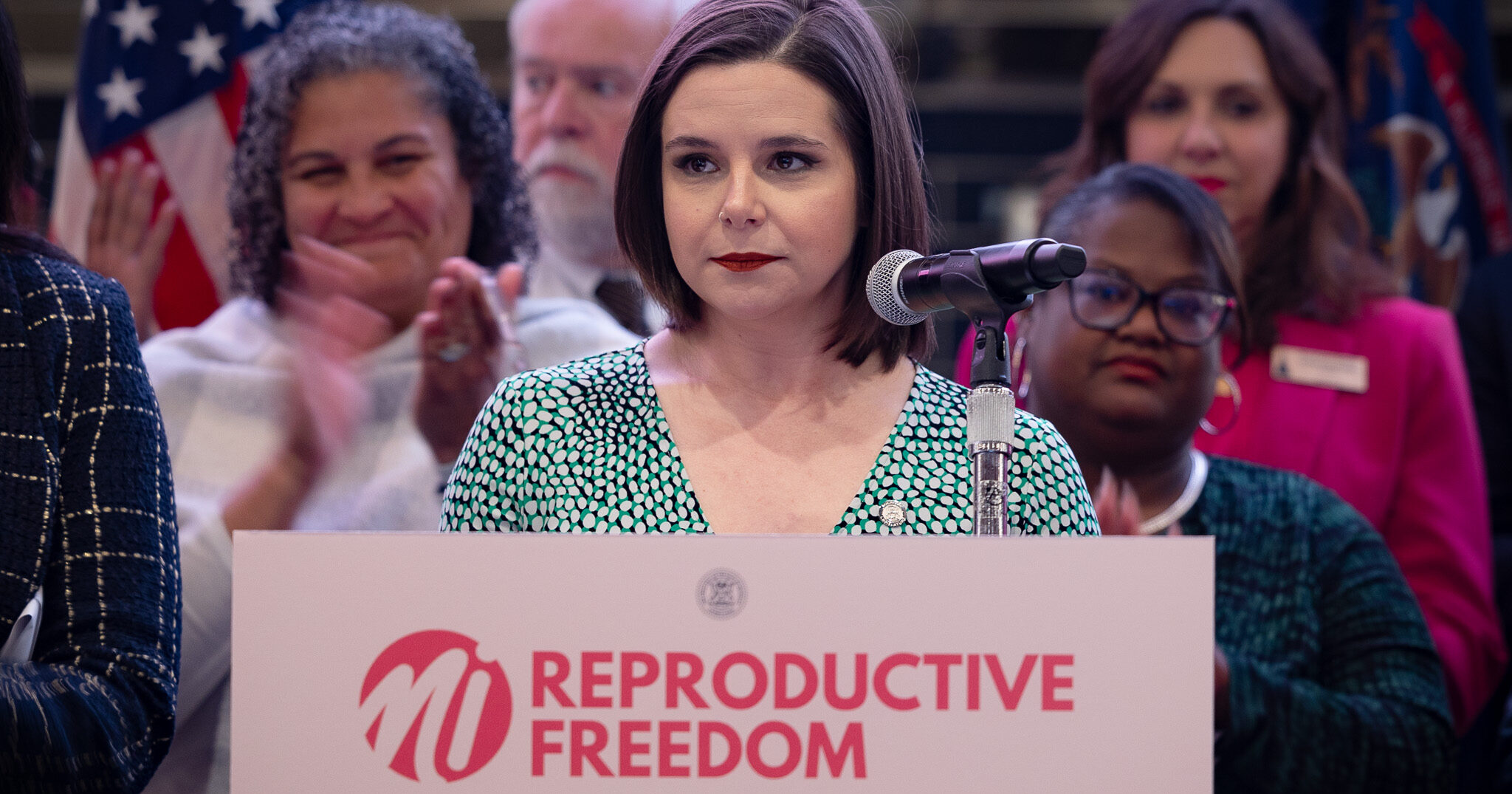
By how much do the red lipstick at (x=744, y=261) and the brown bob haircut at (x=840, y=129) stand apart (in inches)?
Result: 6.1

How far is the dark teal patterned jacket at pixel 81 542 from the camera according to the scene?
4.68 feet

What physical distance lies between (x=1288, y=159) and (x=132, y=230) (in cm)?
241

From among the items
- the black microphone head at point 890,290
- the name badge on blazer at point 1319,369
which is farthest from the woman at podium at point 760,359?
the name badge on blazer at point 1319,369

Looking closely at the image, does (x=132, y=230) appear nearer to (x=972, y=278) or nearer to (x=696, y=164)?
(x=696, y=164)

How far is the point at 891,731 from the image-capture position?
126 cm

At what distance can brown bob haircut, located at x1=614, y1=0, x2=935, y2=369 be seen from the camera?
1736 millimetres

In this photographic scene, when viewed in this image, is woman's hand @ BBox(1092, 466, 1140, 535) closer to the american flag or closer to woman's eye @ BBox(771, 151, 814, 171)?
woman's eye @ BBox(771, 151, 814, 171)

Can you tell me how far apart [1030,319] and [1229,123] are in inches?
32.7

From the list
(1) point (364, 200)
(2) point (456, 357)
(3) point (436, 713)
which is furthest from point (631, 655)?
(1) point (364, 200)

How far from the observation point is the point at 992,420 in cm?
141

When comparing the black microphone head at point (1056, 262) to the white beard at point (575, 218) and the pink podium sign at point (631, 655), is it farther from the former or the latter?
the white beard at point (575, 218)

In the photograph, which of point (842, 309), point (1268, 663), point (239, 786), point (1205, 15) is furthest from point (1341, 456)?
point (239, 786)

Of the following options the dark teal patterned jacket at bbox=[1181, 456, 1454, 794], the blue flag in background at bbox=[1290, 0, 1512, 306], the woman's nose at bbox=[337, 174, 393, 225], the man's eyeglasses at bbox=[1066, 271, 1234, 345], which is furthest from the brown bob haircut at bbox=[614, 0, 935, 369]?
the blue flag in background at bbox=[1290, 0, 1512, 306]

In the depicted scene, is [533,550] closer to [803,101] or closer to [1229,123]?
[803,101]
